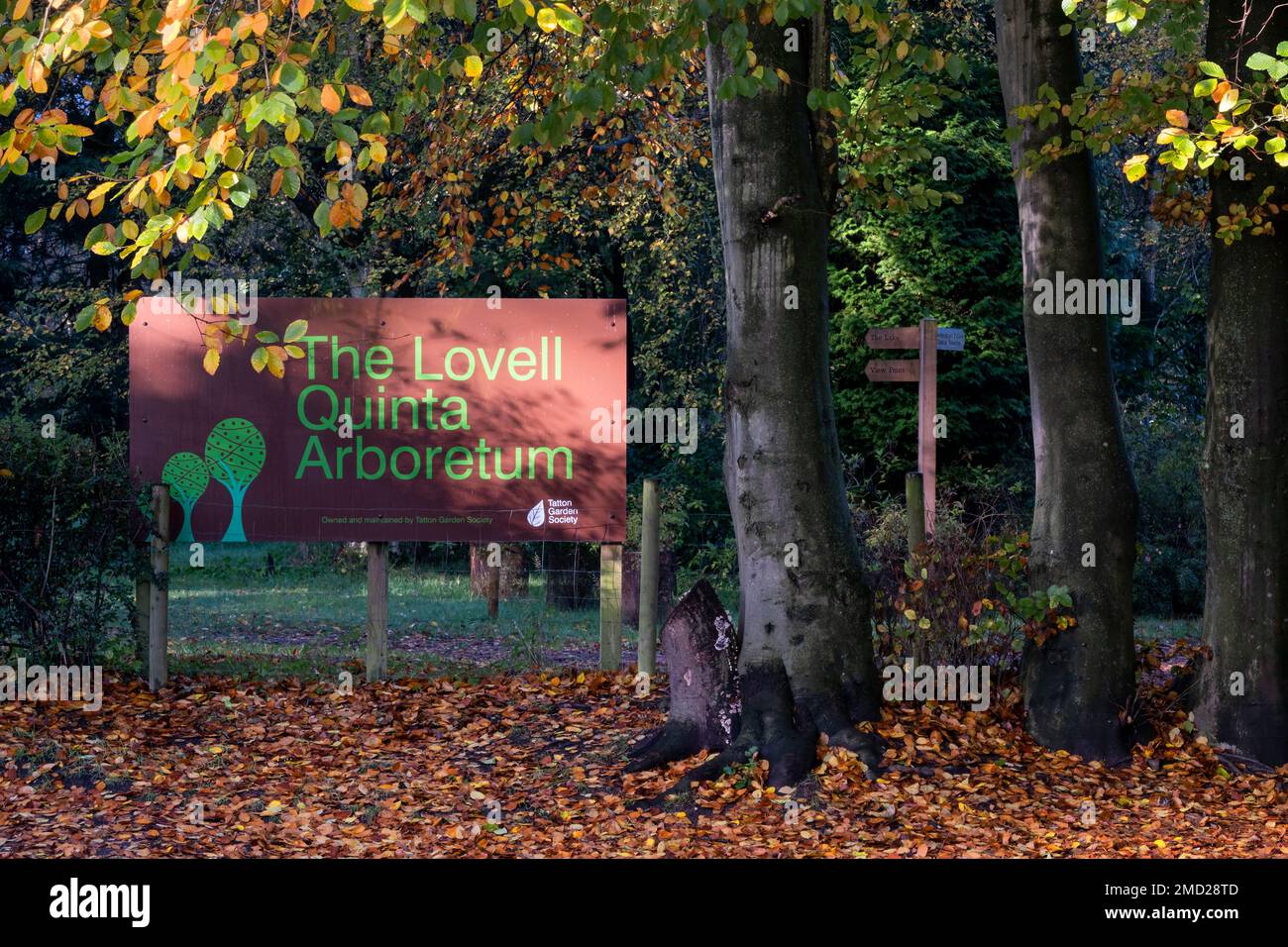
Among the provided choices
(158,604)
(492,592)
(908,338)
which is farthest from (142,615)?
(908,338)

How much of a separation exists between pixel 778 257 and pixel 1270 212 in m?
3.09

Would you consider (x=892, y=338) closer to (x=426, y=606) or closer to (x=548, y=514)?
(x=548, y=514)

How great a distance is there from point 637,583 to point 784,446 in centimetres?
756

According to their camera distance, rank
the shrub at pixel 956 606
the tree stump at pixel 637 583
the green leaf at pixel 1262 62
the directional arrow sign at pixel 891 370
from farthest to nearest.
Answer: the tree stump at pixel 637 583 → the directional arrow sign at pixel 891 370 → the shrub at pixel 956 606 → the green leaf at pixel 1262 62

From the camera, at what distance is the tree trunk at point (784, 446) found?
8203 millimetres

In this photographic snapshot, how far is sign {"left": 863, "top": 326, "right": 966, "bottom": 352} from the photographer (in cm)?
1305

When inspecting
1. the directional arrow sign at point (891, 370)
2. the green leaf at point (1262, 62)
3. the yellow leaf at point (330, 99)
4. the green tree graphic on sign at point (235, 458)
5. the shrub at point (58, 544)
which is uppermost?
the green leaf at point (1262, 62)

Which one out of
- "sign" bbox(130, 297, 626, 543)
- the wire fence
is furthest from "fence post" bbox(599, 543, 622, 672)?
"sign" bbox(130, 297, 626, 543)

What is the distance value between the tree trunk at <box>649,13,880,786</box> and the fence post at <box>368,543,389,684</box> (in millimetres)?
3657

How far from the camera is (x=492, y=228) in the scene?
13.7 metres

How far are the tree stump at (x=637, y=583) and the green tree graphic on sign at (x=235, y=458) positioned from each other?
498 centimetres

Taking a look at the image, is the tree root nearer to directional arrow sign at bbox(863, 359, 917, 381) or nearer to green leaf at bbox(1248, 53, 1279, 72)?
green leaf at bbox(1248, 53, 1279, 72)

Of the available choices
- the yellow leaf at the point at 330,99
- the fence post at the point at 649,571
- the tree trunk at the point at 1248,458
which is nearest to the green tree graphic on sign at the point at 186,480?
the fence post at the point at 649,571

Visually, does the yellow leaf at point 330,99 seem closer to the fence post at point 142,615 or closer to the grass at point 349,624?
the fence post at point 142,615
